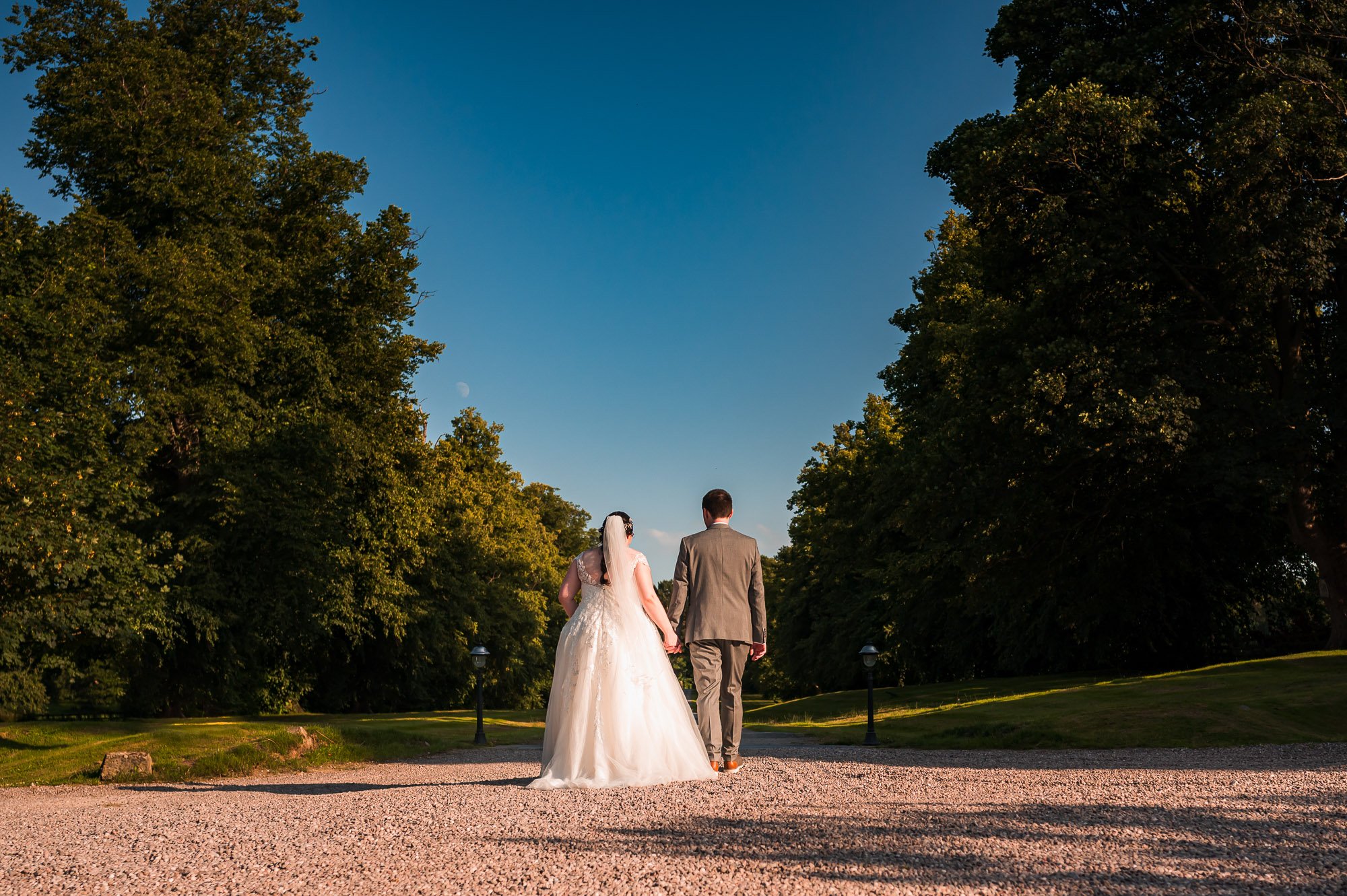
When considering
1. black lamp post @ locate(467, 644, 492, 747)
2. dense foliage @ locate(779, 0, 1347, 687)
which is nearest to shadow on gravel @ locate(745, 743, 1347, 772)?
dense foliage @ locate(779, 0, 1347, 687)

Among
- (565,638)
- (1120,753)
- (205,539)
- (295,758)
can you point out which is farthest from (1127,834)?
(205,539)

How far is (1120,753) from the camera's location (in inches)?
512

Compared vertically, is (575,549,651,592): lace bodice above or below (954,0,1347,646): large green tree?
below

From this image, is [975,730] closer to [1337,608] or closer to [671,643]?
[671,643]

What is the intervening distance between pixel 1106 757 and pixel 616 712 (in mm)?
7166

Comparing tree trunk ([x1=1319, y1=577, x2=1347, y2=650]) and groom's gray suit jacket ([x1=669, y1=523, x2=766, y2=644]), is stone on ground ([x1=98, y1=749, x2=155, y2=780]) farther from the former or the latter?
tree trunk ([x1=1319, y1=577, x2=1347, y2=650])

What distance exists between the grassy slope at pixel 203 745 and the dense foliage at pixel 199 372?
1944mm

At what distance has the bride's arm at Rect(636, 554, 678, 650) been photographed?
9383mm

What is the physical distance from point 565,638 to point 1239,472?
1497 cm

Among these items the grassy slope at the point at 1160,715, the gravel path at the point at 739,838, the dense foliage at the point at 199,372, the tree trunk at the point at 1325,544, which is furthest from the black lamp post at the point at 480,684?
the tree trunk at the point at 1325,544

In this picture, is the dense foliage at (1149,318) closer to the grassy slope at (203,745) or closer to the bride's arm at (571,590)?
the bride's arm at (571,590)

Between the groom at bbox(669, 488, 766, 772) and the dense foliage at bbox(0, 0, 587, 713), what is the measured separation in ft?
42.2

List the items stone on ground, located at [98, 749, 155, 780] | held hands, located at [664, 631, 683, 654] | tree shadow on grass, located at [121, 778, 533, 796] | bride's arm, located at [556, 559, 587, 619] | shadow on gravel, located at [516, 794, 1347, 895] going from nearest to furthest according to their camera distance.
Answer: shadow on gravel, located at [516, 794, 1347, 895] → held hands, located at [664, 631, 683, 654] → bride's arm, located at [556, 559, 587, 619] → tree shadow on grass, located at [121, 778, 533, 796] → stone on ground, located at [98, 749, 155, 780]

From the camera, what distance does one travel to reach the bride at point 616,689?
875cm
